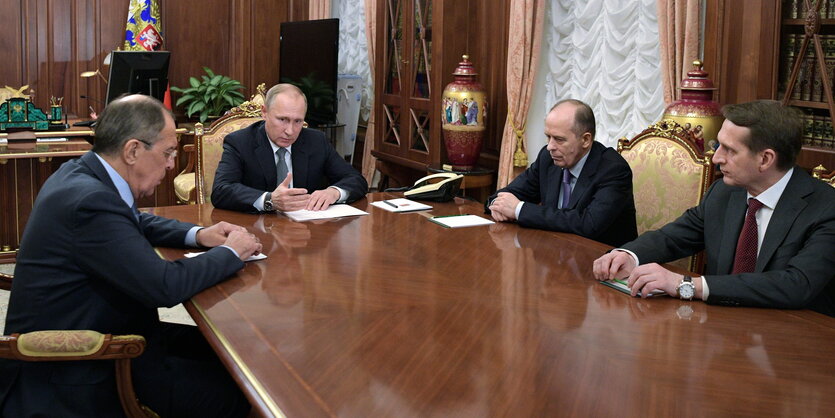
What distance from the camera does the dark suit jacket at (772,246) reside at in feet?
7.30

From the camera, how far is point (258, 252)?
2719mm

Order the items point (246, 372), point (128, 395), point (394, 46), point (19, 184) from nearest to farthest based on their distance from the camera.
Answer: point (246, 372), point (128, 395), point (19, 184), point (394, 46)

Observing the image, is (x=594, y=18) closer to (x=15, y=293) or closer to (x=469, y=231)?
(x=469, y=231)

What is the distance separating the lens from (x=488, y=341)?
1.91 meters

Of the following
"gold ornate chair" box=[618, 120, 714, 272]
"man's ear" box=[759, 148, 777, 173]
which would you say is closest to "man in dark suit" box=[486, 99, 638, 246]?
"gold ornate chair" box=[618, 120, 714, 272]

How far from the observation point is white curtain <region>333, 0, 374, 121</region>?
308 inches

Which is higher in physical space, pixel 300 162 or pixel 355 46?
pixel 355 46

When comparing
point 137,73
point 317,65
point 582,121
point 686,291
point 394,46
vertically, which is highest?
point 394,46

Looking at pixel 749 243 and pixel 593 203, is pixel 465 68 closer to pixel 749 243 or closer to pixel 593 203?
pixel 593 203

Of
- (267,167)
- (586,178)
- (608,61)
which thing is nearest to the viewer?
(586,178)

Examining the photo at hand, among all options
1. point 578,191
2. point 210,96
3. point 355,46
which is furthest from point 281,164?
point 355,46

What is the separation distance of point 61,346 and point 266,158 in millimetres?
2018

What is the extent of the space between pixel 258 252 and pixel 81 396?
78 centimetres

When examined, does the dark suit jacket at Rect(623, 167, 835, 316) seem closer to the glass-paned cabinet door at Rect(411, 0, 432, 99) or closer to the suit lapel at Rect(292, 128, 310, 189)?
the suit lapel at Rect(292, 128, 310, 189)
